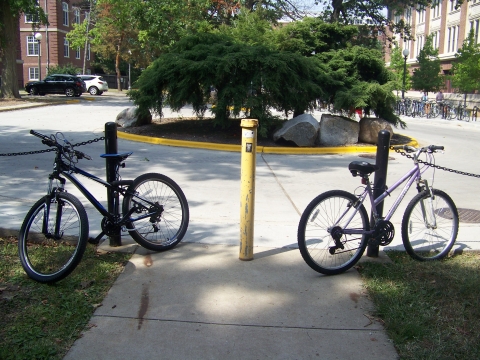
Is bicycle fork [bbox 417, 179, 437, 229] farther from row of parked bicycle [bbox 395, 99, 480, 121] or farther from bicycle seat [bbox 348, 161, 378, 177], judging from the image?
row of parked bicycle [bbox 395, 99, 480, 121]

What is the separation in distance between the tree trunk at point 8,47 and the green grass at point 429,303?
27696 mm

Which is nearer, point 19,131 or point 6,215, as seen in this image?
point 6,215

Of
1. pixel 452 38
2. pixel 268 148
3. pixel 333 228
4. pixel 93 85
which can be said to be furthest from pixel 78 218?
pixel 452 38

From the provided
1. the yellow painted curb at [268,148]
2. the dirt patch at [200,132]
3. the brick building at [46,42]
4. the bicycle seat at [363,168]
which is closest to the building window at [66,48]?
the brick building at [46,42]

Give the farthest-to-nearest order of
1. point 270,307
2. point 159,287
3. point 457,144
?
point 457,144 < point 159,287 < point 270,307

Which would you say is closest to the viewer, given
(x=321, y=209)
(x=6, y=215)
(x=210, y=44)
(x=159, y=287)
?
(x=159, y=287)

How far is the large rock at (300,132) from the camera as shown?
42.0 ft

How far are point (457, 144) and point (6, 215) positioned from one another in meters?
13.7

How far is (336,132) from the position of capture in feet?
44.0

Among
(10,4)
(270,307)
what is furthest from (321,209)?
(10,4)

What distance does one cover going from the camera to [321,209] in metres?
4.63

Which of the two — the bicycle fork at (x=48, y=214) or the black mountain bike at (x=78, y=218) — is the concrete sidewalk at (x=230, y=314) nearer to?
the black mountain bike at (x=78, y=218)

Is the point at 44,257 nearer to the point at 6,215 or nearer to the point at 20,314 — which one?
the point at 20,314

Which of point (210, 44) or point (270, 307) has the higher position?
point (210, 44)
